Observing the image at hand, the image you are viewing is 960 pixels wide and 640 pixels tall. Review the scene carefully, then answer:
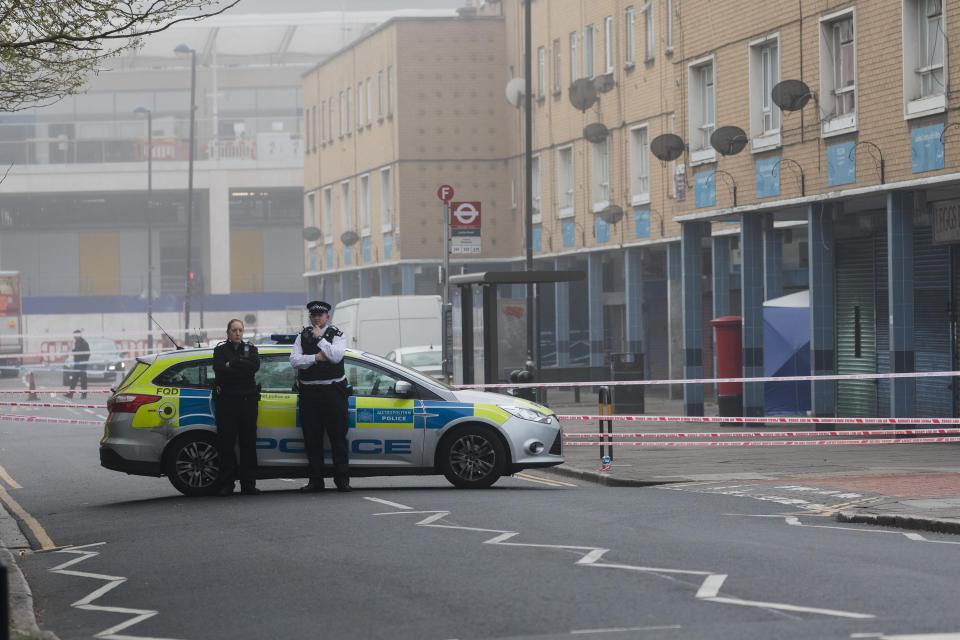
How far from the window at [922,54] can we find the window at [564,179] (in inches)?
925

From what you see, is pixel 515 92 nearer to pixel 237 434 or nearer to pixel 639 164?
pixel 639 164

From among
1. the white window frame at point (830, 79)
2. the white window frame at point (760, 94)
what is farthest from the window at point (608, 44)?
the white window frame at point (830, 79)

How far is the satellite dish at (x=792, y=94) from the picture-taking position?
26.7 metres

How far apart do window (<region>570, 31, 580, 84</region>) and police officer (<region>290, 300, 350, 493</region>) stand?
101ft

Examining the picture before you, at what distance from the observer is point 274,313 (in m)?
83.6

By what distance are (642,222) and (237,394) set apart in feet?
87.5

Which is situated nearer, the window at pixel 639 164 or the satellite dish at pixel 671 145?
the satellite dish at pixel 671 145

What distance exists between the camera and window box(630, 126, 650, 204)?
140 ft

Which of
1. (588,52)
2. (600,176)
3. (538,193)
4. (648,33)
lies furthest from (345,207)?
(648,33)

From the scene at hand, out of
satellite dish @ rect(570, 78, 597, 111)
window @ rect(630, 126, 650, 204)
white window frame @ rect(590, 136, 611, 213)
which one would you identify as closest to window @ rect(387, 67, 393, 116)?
white window frame @ rect(590, 136, 611, 213)

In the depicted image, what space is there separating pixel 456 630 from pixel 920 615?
7.44 ft

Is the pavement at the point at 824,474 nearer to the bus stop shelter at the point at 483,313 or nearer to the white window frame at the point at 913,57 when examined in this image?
the bus stop shelter at the point at 483,313

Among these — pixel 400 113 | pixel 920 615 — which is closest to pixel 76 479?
pixel 920 615

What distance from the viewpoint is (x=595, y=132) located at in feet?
142
